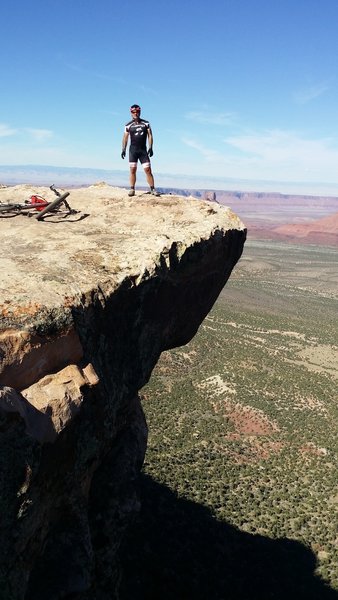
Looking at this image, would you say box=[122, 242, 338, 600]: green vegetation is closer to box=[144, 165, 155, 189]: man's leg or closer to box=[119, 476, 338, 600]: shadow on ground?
box=[119, 476, 338, 600]: shadow on ground

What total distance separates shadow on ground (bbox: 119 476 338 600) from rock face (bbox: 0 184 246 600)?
8.99m

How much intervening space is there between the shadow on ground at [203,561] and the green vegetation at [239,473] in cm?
6

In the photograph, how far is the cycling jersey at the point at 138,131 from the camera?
49.4 ft

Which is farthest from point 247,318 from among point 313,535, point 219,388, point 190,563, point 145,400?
point 190,563

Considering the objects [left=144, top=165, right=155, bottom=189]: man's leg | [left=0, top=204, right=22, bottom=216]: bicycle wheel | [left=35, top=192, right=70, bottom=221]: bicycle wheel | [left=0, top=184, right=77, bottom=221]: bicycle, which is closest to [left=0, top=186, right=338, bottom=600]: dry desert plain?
[left=144, top=165, right=155, bottom=189]: man's leg

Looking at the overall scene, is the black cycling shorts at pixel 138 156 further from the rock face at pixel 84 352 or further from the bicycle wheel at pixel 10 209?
the bicycle wheel at pixel 10 209

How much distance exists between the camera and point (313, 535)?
2686 centimetres

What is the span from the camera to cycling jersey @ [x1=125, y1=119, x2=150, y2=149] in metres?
15.1

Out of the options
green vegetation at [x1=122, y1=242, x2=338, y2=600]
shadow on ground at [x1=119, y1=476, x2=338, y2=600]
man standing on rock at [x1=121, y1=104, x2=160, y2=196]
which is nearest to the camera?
man standing on rock at [x1=121, y1=104, x2=160, y2=196]

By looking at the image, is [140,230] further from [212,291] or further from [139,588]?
[139,588]

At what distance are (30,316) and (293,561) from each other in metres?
22.8

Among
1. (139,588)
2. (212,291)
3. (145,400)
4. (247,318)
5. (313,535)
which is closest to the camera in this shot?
(212,291)

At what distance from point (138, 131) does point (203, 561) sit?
19929mm

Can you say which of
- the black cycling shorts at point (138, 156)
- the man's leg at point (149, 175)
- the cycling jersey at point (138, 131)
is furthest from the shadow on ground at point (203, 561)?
the cycling jersey at point (138, 131)
